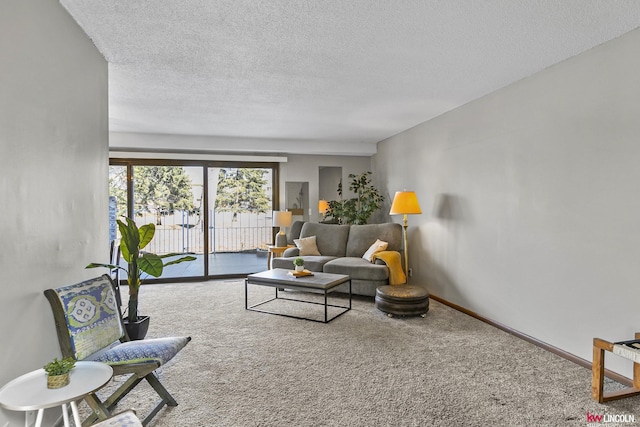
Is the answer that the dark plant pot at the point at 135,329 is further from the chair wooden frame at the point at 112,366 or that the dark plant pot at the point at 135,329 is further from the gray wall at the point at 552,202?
the gray wall at the point at 552,202

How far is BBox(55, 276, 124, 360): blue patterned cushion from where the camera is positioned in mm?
2051

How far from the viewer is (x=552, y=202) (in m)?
3.25

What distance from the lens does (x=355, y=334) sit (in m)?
3.73

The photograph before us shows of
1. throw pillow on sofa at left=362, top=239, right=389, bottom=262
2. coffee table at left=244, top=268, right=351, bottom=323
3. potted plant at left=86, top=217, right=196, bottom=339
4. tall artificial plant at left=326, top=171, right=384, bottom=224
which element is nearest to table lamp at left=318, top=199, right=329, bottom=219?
tall artificial plant at left=326, top=171, right=384, bottom=224

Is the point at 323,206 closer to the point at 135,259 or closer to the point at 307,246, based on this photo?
the point at 307,246

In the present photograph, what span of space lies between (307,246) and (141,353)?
3.97 meters

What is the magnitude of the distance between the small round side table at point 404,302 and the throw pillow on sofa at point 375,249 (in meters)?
0.97

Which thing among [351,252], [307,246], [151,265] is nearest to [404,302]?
[351,252]

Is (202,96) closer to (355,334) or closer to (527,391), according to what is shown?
A: (355,334)

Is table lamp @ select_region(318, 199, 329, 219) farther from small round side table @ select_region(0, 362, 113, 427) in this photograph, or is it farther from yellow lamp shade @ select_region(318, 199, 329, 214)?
small round side table @ select_region(0, 362, 113, 427)

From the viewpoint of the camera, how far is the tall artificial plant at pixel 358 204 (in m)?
6.61

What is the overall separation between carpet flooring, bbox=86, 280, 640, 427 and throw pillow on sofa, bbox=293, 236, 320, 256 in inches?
70.2

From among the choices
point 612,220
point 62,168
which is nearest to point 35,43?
point 62,168

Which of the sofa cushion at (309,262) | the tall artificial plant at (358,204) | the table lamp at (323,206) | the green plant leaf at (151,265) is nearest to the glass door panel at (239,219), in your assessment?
the table lamp at (323,206)
